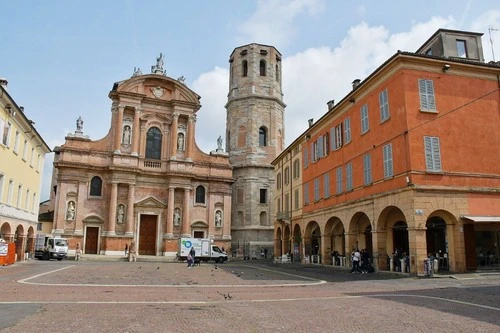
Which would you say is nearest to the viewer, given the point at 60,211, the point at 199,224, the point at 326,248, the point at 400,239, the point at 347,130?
the point at 400,239

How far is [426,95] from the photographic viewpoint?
2105 cm

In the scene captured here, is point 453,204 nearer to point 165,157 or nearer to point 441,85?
point 441,85

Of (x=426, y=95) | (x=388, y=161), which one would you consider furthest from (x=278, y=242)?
(x=426, y=95)

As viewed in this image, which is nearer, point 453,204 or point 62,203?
point 453,204

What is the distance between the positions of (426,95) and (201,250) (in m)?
25.0

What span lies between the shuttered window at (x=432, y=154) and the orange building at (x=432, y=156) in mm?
48

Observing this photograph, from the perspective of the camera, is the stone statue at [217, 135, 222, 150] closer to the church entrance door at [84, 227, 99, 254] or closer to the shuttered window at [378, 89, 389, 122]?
the church entrance door at [84, 227, 99, 254]

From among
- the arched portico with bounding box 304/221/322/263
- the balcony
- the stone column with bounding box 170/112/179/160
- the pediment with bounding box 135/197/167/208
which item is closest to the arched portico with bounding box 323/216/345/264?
the arched portico with bounding box 304/221/322/263

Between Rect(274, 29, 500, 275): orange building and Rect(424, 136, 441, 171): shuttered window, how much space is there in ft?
0.16

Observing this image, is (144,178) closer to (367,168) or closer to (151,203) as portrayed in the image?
(151,203)

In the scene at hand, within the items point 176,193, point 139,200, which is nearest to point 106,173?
point 139,200

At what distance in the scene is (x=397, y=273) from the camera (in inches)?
806

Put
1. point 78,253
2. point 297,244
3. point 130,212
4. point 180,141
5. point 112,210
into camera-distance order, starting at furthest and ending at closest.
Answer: point 180,141
point 130,212
point 112,210
point 297,244
point 78,253

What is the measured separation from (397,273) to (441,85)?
31.5 feet
